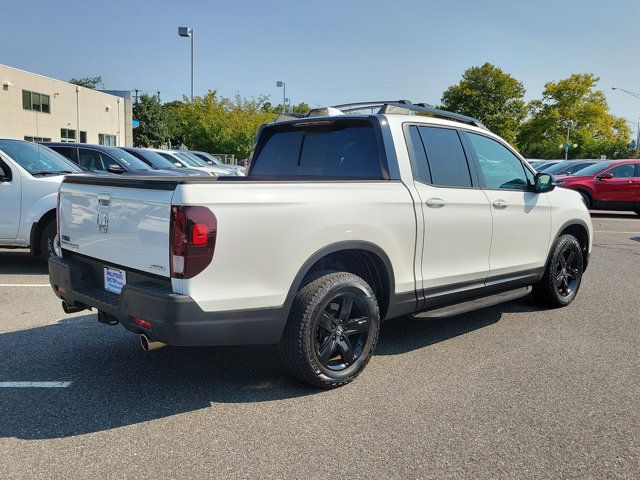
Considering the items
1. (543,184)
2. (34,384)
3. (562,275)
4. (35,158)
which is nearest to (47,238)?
(35,158)

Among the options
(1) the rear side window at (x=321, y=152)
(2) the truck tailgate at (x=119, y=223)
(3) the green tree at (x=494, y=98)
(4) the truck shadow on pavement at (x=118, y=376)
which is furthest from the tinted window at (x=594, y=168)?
(3) the green tree at (x=494, y=98)

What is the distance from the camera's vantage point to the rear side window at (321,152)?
4.34m

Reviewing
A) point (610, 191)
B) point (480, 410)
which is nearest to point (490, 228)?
point (480, 410)

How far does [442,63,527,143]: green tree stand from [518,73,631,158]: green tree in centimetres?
397

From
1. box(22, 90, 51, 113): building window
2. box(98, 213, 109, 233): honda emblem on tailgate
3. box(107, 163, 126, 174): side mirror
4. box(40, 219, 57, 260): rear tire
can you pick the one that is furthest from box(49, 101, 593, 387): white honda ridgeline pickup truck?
box(22, 90, 51, 113): building window

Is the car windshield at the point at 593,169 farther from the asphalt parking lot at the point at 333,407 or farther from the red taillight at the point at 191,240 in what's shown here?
the red taillight at the point at 191,240

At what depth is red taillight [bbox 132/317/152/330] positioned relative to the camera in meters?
3.24

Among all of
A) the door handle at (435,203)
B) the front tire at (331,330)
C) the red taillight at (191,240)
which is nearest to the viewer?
the red taillight at (191,240)

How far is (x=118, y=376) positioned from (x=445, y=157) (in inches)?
120

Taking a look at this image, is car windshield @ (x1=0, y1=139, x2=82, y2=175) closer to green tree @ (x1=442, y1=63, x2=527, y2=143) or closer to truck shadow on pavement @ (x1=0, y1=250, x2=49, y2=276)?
truck shadow on pavement @ (x1=0, y1=250, x2=49, y2=276)

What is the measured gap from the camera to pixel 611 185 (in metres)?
16.7

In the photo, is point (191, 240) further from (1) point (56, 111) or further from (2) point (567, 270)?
(1) point (56, 111)

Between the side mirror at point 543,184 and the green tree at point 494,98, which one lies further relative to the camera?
the green tree at point 494,98

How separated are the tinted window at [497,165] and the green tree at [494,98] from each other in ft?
207
